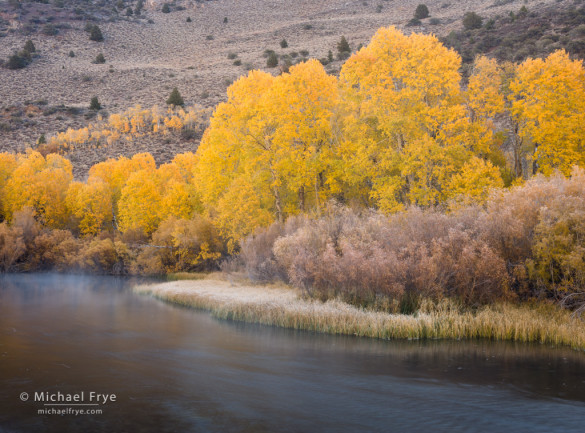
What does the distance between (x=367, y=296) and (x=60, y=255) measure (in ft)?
118

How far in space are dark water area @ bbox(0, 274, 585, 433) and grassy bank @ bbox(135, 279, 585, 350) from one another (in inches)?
24.6

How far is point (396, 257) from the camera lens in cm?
2164

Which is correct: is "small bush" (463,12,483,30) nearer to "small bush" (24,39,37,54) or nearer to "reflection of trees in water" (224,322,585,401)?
"reflection of trees in water" (224,322,585,401)

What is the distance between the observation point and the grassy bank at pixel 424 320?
1777 cm

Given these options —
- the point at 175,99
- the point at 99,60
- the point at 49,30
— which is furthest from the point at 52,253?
the point at 49,30

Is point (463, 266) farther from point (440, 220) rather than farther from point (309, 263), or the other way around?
point (309, 263)

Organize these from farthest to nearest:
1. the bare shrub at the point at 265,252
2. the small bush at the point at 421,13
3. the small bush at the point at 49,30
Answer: the small bush at the point at 49,30
the small bush at the point at 421,13
the bare shrub at the point at 265,252

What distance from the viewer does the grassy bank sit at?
58.3ft

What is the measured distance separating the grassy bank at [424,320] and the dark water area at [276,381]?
0.62 m

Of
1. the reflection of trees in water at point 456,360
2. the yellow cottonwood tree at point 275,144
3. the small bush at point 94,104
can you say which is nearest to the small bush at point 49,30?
the small bush at point 94,104

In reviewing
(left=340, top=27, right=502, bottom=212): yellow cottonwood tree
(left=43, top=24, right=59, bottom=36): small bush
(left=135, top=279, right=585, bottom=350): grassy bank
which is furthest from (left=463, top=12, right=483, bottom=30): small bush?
(left=43, top=24, right=59, bottom=36): small bush

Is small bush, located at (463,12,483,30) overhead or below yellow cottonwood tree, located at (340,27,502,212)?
overhead

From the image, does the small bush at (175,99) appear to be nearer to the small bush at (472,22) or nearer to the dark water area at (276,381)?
the small bush at (472,22)

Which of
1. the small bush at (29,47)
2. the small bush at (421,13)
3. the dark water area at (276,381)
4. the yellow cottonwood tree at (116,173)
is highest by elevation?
the small bush at (421,13)
